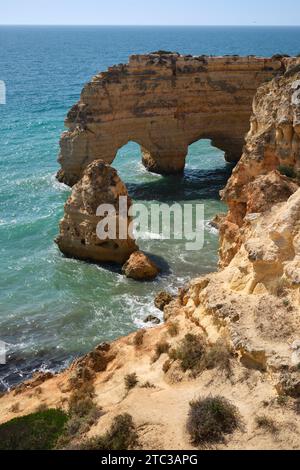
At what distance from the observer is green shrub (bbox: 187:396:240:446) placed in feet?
37.8

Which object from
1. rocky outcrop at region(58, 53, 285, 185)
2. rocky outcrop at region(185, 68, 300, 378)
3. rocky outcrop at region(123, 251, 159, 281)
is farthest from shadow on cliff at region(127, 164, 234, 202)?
rocky outcrop at region(185, 68, 300, 378)

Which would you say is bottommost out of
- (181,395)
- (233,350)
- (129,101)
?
(181,395)

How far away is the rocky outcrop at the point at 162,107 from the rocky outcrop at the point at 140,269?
1409 centimetres

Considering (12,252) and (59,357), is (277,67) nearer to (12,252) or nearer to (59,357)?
(12,252)

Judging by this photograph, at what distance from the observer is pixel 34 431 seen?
13219mm

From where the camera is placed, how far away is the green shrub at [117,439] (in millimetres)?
11680

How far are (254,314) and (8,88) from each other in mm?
78153

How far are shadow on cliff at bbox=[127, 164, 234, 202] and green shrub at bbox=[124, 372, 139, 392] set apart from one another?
24721 millimetres

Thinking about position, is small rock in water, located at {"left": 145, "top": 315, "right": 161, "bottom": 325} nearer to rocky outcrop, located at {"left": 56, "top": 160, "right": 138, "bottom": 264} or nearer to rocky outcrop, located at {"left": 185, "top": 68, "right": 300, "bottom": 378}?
rocky outcrop, located at {"left": 185, "top": 68, "right": 300, "bottom": 378}

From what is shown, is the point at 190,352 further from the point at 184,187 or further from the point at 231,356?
the point at 184,187

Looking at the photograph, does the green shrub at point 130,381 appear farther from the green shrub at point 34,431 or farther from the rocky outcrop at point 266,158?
the rocky outcrop at point 266,158

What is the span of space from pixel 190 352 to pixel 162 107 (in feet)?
96.3

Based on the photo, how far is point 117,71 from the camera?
38.5 m

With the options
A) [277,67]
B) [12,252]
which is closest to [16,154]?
[12,252]
